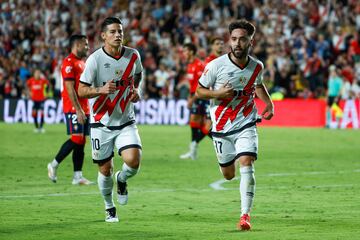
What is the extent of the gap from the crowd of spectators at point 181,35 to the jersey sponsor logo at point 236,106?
891 inches

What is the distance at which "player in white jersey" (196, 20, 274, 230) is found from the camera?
11.0m

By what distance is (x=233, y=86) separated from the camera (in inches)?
443

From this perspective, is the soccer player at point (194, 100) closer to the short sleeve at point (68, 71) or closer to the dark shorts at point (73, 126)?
the dark shorts at point (73, 126)

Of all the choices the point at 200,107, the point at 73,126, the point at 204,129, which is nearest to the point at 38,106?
the point at 204,129

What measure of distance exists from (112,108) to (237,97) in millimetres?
1519

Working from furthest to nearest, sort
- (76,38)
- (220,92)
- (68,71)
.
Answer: (76,38), (68,71), (220,92)

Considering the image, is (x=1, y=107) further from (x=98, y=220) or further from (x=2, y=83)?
(x=98, y=220)

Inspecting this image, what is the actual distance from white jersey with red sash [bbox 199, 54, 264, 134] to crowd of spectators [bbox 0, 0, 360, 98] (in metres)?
22.6

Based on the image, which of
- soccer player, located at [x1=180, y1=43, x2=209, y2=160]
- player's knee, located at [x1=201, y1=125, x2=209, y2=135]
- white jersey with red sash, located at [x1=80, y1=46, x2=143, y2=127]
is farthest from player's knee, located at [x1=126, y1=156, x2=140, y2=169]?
player's knee, located at [x1=201, y1=125, x2=209, y2=135]

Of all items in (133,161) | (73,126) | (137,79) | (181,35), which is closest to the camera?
(133,161)

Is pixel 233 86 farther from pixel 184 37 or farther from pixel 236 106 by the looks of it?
pixel 184 37

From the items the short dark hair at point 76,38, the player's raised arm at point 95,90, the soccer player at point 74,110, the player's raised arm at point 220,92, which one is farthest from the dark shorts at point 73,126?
the player's raised arm at point 220,92

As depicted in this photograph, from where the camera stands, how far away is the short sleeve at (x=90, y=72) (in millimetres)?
11359

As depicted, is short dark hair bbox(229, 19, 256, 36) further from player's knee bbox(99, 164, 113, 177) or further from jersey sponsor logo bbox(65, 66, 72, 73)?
jersey sponsor logo bbox(65, 66, 72, 73)
